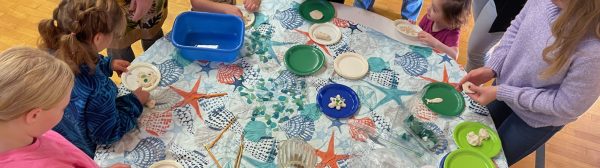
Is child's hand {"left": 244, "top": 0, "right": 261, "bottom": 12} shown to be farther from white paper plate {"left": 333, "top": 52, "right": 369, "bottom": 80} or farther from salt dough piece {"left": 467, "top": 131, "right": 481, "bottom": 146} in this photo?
salt dough piece {"left": 467, "top": 131, "right": 481, "bottom": 146}

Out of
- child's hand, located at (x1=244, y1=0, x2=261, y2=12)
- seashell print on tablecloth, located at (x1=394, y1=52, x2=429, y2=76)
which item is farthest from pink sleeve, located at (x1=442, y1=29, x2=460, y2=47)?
child's hand, located at (x1=244, y1=0, x2=261, y2=12)

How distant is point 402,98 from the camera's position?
1439mm

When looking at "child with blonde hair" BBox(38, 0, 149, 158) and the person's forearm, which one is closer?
"child with blonde hair" BBox(38, 0, 149, 158)

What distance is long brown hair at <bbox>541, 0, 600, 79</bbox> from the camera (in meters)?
1.13

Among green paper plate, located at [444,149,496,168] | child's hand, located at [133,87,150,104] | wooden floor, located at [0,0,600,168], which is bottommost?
wooden floor, located at [0,0,600,168]

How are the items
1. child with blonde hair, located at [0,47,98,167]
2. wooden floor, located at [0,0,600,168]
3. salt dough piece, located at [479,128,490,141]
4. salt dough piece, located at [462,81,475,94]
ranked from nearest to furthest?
child with blonde hair, located at [0,47,98,167] → salt dough piece, located at [479,128,490,141] → salt dough piece, located at [462,81,475,94] → wooden floor, located at [0,0,600,168]

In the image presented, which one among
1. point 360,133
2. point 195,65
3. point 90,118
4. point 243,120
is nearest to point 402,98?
point 360,133

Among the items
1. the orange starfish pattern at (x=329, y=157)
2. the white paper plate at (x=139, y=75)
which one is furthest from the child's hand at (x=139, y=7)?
the orange starfish pattern at (x=329, y=157)

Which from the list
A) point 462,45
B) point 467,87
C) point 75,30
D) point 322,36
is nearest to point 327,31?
point 322,36

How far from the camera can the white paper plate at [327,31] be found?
5.25 feet

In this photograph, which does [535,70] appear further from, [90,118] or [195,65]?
[90,118]

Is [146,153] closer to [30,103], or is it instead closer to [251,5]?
[30,103]

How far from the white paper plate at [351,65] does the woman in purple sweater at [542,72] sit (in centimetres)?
36

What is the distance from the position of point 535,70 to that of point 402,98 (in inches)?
16.9
